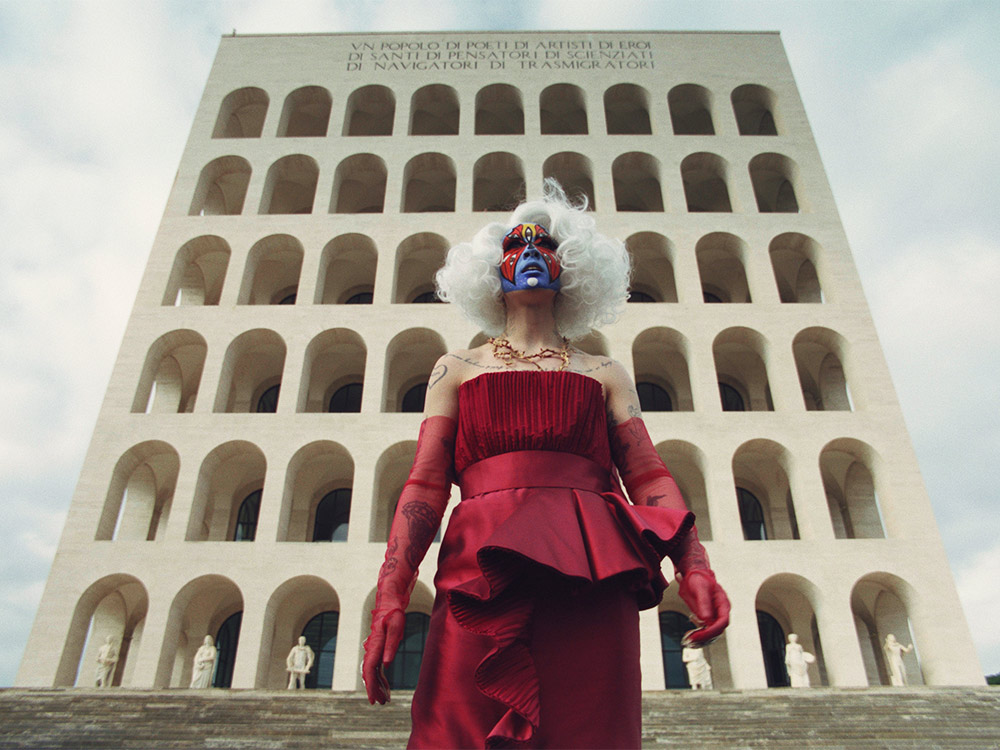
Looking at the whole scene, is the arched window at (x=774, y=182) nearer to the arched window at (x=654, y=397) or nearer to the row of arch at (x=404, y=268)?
the row of arch at (x=404, y=268)

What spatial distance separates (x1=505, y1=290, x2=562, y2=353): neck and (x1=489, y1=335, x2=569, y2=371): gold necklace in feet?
0.14

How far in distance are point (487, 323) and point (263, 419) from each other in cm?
1826

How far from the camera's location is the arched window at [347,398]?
83.2 feet

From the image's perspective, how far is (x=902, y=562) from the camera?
18734mm

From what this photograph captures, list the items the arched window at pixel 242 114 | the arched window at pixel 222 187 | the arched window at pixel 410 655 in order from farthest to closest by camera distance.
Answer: the arched window at pixel 242 114 < the arched window at pixel 222 187 < the arched window at pixel 410 655

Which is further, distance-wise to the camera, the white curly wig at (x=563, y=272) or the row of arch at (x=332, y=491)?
the row of arch at (x=332, y=491)

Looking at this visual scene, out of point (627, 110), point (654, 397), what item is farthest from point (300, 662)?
point (627, 110)

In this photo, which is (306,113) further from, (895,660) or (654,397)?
(895,660)

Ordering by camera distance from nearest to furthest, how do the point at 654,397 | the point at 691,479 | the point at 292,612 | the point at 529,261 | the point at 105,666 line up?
the point at 529,261
the point at 105,666
the point at 292,612
the point at 691,479
the point at 654,397

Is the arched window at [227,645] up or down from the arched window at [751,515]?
down

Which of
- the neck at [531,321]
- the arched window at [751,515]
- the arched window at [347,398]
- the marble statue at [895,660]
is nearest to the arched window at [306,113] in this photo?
the arched window at [347,398]

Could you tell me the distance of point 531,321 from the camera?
10.8ft

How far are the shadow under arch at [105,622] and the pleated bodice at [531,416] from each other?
60.2 feet

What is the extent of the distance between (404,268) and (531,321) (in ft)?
76.7
